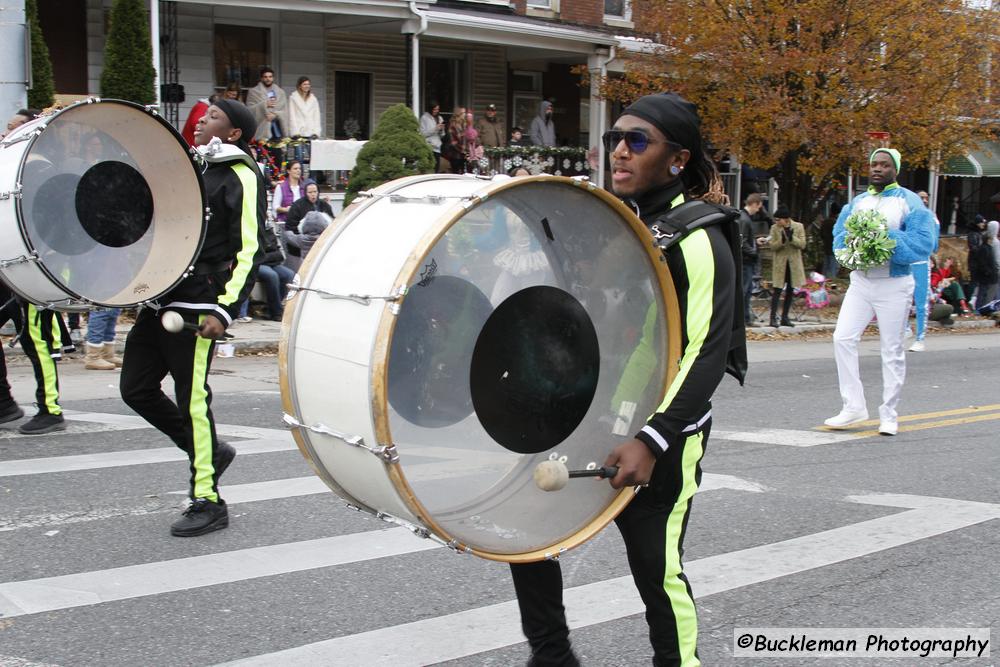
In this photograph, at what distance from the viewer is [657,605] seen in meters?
3.52

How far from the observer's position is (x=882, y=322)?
8859 millimetres

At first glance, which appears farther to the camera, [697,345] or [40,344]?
[40,344]

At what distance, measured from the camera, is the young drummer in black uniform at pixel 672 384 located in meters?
3.42

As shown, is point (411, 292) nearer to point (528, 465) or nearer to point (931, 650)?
point (528, 465)

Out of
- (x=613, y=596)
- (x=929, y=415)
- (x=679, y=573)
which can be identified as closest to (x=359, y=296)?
(x=679, y=573)

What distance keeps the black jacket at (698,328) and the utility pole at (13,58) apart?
999cm

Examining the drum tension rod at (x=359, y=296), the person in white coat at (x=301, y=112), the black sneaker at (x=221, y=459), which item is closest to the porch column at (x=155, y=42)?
the person in white coat at (x=301, y=112)

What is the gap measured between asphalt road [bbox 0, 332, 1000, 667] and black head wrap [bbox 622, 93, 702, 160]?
203 centimetres

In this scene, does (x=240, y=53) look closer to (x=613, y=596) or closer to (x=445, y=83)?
(x=445, y=83)

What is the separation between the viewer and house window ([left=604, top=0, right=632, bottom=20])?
24.8m

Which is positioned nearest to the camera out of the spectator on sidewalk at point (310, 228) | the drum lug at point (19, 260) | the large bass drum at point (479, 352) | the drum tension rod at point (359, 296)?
the drum tension rod at point (359, 296)

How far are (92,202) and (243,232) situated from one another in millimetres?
1002

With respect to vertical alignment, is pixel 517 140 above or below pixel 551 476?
above

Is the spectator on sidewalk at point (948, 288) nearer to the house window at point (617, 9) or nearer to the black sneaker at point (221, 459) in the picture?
the house window at point (617, 9)
